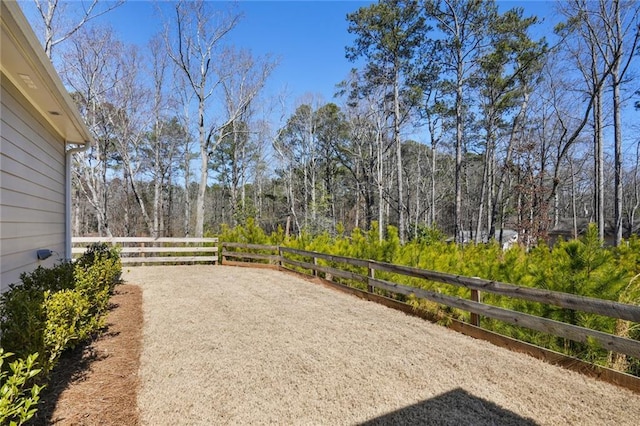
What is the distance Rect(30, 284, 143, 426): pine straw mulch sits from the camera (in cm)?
237

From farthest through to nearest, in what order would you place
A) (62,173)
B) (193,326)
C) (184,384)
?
(62,173) < (193,326) < (184,384)

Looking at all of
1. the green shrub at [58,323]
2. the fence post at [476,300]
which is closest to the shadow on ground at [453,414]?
the fence post at [476,300]

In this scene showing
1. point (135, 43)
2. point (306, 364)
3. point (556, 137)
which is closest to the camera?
point (306, 364)

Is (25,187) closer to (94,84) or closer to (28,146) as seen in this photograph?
(28,146)

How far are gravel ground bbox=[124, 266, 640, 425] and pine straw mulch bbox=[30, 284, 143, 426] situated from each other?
0.13 meters

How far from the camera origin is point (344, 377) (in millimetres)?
3059

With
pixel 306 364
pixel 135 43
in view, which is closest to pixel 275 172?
pixel 135 43

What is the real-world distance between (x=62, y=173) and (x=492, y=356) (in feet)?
23.0

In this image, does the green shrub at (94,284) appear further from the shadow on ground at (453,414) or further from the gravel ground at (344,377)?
the shadow on ground at (453,414)

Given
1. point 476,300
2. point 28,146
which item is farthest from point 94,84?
point 476,300

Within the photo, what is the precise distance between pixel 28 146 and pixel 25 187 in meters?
0.53

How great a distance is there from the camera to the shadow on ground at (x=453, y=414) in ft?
7.84

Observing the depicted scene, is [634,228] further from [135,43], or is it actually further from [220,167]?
[135,43]

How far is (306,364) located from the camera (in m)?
3.33
